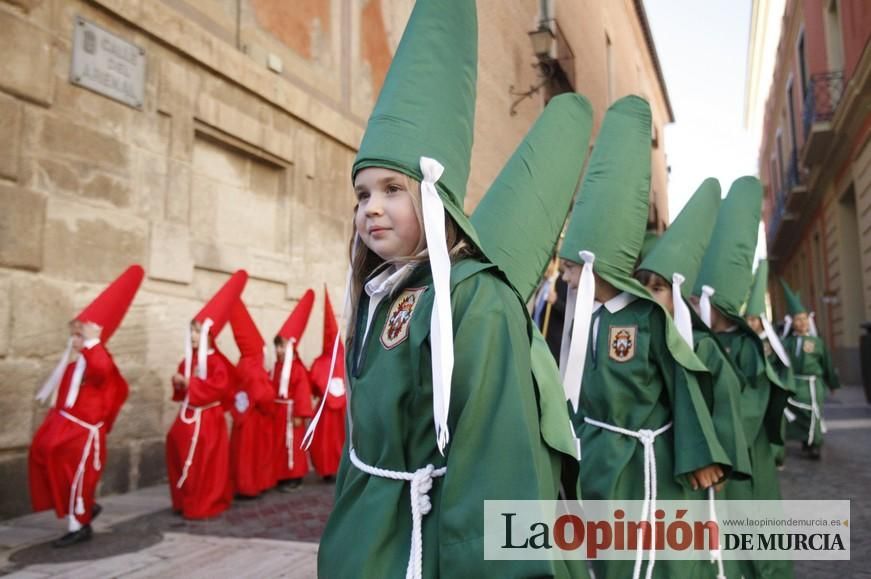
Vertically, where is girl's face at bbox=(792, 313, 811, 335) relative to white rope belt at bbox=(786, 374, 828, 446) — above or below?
above

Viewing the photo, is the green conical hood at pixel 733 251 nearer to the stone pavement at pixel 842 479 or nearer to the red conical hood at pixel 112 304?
the stone pavement at pixel 842 479

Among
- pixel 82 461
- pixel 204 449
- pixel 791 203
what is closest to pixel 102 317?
pixel 82 461

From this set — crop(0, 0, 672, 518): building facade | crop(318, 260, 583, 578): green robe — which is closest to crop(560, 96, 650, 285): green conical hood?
crop(318, 260, 583, 578): green robe

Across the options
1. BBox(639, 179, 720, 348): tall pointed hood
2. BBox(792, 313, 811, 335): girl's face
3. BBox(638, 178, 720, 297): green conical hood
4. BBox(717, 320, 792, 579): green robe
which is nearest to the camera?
BBox(717, 320, 792, 579): green robe

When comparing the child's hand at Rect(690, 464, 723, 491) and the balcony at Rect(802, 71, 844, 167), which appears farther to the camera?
the balcony at Rect(802, 71, 844, 167)

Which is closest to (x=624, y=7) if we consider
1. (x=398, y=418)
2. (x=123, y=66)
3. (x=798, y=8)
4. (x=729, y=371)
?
(x=798, y=8)

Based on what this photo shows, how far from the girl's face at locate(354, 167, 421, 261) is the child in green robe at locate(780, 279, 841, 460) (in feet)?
24.3

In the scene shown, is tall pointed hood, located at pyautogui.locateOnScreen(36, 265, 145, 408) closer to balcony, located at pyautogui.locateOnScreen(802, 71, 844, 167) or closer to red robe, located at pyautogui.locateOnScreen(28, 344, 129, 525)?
red robe, located at pyautogui.locateOnScreen(28, 344, 129, 525)

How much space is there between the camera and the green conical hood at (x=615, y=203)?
374cm

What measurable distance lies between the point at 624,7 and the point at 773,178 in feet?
39.6

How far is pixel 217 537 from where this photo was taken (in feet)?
17.2

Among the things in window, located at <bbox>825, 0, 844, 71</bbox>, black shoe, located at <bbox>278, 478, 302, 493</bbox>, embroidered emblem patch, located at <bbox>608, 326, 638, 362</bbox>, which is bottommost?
black shoe, located at <bbox>278, 478, 302, 493</bbox>

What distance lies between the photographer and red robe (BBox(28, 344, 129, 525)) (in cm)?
518

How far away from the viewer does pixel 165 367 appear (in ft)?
24.0
